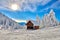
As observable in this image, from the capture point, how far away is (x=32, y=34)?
3.08 meters

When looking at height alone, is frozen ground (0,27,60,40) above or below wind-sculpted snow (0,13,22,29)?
below

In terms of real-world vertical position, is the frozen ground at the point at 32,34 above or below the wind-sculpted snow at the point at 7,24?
below

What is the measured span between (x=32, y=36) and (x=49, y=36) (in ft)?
1.13

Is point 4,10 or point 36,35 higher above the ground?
point 4,10

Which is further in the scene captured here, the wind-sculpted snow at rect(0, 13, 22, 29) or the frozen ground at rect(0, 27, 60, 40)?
the wind-sculpted snow at rect(0, 13, 22, 29)

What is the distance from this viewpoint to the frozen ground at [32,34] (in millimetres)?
2938

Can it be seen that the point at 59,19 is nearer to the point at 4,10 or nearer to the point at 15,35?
the point at 15,35

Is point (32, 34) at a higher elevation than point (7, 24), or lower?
lower

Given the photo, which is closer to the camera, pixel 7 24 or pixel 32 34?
pixel 32 34

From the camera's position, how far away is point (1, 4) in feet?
11.4

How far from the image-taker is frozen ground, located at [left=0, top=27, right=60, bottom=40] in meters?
2.94

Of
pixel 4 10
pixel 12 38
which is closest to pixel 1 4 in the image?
pixel 4 10

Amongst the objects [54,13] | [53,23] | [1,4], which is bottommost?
[53,23]

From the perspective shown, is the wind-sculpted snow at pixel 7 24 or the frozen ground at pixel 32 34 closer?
the frozen ground at pixel 32 34
